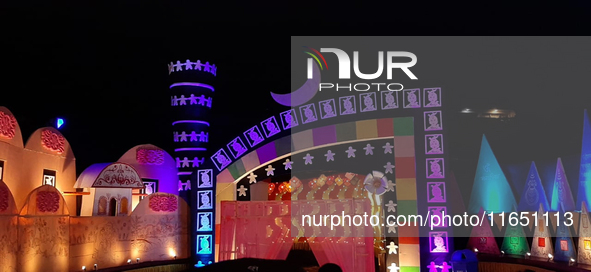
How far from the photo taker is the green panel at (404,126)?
11867mm

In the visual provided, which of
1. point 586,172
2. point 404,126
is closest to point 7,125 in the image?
point 404,126

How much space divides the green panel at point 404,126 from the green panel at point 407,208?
153 centimetres

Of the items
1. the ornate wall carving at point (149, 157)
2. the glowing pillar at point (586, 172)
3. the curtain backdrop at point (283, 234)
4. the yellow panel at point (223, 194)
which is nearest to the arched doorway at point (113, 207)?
the ornate wall carving at point (149, 157)

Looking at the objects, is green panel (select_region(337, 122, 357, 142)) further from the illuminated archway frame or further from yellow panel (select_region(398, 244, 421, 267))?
yellow panel (select_region(398, 244, 421, 267))

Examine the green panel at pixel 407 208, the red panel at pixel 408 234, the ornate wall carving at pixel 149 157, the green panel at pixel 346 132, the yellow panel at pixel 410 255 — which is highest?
the green panel at pixel 346 132

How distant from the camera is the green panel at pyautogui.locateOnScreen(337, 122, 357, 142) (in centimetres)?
1235

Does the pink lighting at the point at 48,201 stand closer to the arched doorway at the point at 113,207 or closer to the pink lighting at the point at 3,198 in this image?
the pink lighting at the point at 3,198

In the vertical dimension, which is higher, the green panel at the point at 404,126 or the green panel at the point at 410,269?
the green panel at the point at 404,126

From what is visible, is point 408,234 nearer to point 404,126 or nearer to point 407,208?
point 407,208

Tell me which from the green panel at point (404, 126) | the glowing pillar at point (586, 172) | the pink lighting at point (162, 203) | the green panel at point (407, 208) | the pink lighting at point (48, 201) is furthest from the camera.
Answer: the pink lighting at point (162, 203)

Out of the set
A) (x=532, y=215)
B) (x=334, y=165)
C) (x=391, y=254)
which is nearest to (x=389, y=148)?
(x=391, y=254)

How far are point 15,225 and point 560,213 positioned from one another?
1051 cm

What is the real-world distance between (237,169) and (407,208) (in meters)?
4.41

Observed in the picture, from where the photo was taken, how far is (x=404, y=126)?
39.1 feet
